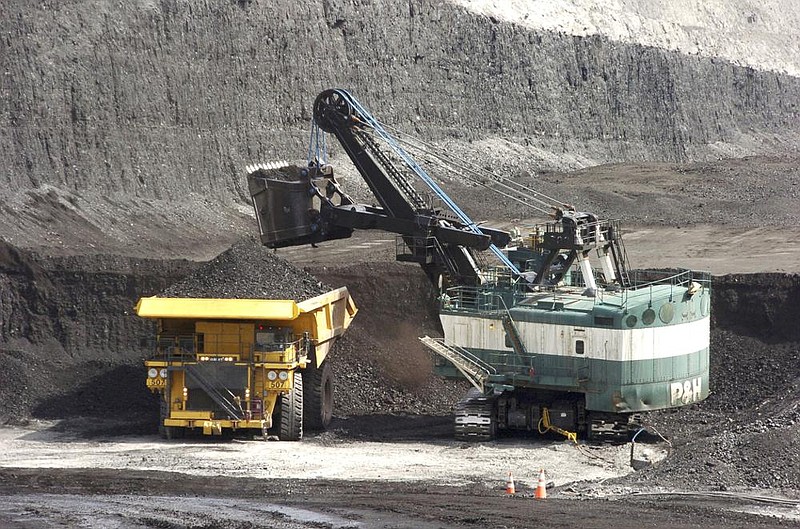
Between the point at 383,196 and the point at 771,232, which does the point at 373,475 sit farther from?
the point at 771,232

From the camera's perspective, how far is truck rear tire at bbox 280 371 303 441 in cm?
2403

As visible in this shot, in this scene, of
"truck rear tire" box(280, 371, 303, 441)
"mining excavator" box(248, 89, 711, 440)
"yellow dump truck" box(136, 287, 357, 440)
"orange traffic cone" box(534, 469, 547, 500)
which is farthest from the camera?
"truck rear tire" box(280, 371, 303, 441)

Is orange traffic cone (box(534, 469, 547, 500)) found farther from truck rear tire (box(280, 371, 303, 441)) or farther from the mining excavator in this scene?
truck rear tire (box(280, 371, 303, 441))

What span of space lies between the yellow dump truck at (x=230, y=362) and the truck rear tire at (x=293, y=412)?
0.02 metres

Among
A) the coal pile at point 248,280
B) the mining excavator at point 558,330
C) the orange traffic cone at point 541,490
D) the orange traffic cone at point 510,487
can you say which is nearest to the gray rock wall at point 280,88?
the coal pile at point 248,280

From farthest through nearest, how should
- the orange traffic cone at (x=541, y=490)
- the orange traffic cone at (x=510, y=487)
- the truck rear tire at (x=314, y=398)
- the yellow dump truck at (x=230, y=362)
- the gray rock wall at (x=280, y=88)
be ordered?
1. the gray rock wall at (x=280, y=88)
2. the truck rear tire at (x=314, y=398)
3. the yellow dump truck at (x=230, y=362)
4. the orange traffic cone at (x=510, y=487)
5. the orange traffic cone at (x=541, y=490)

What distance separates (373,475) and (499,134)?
116 feet

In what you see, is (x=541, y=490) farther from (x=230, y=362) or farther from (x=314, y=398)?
(x=314, y=398)

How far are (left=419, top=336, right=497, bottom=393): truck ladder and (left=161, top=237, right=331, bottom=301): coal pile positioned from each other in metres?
2.32

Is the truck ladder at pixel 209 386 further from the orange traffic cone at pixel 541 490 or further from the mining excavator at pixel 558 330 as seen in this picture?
the orange traffic cone at pixel 541 490

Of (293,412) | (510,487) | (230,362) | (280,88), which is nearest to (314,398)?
(293,412)

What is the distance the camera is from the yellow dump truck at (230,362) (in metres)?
23.4

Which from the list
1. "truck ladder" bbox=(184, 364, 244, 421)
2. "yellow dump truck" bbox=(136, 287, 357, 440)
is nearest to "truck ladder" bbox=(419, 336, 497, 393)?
"yellow dump truck" bbox=(136, 287, 357, 440)

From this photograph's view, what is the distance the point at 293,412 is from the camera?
24078mm
